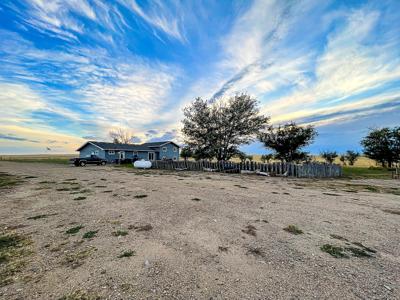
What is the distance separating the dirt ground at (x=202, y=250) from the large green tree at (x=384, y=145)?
27786 mm

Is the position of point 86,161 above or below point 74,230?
above

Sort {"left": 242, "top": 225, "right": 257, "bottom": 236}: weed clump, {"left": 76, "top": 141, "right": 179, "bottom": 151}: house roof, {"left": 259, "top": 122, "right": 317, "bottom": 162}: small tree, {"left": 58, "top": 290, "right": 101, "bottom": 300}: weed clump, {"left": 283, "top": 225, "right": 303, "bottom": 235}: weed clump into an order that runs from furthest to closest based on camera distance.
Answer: {"left": 76, "top": 141, "right": 179, "bottom": 151}: house roof
{"left": 259, "top": 122, "right": 317, "bottom": 162}: small tree
{"left": 283, "top": 225, "right": 303, "bottom": 235}: weed clump
{"left": 242, "top": 225, "right": 257, "bottom": 236}: weed clump
{"left": 58, "top": 290, "right": 101, "bottom": 300}: weed clump

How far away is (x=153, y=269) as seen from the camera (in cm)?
326

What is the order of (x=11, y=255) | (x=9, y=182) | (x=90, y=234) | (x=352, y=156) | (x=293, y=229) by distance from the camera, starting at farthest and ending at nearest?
(x=352, y=156) → (x=9, y=182) → (x=293, y=229) → (x=90, y=234) → (x=11, y=255)

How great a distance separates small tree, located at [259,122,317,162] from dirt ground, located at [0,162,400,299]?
A: 56.3ft

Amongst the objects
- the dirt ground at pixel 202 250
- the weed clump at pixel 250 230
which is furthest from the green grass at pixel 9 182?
the weed clump at pixel 250 230

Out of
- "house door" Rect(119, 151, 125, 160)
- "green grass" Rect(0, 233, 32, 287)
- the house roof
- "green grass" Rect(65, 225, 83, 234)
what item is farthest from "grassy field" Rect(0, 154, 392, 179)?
"green grass" Rect(0, 233, 32, 287)

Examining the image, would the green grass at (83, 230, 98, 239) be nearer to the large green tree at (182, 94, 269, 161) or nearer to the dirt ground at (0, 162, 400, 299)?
the dirt ground at (0, 162, 400, 299)

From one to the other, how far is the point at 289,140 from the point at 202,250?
74.9 ft

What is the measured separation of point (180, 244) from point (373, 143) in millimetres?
36185

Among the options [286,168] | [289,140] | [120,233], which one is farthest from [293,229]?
[289,140]

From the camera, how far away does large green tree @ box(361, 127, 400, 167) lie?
1056 inches

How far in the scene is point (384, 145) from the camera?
27.7 meters

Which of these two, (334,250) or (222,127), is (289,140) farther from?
(334,250)
